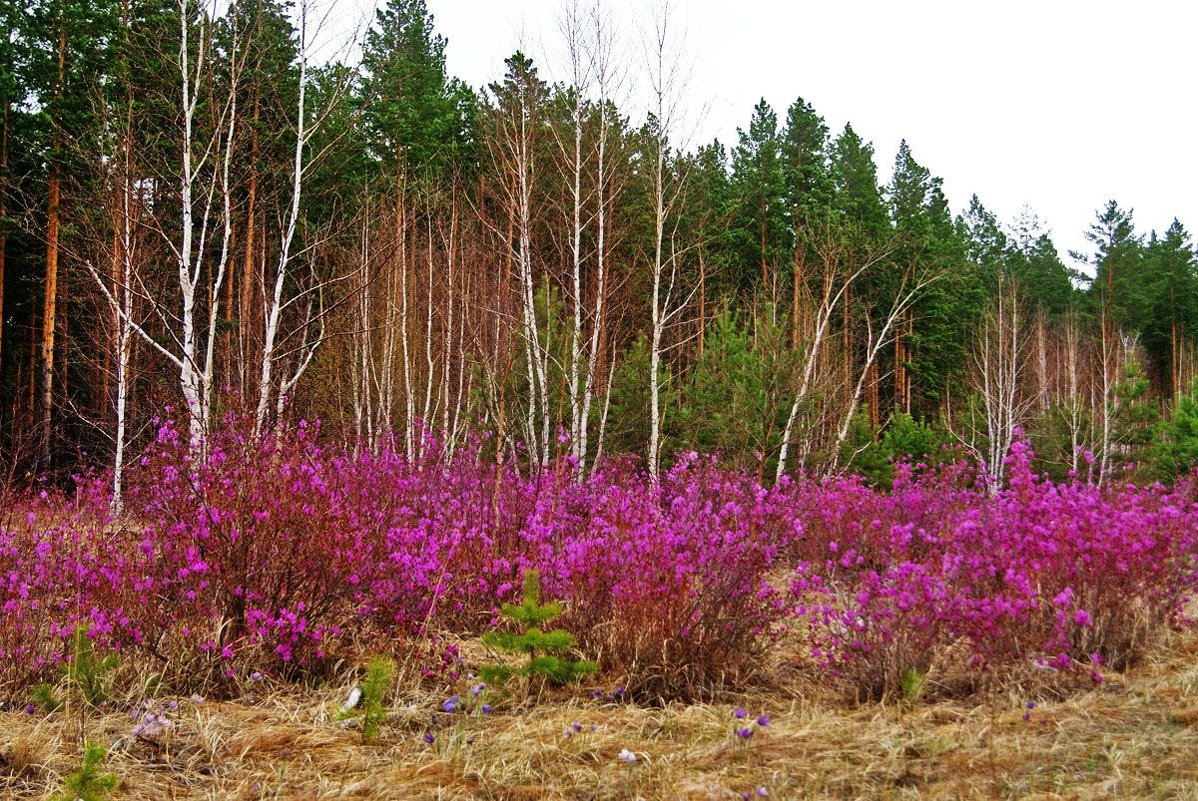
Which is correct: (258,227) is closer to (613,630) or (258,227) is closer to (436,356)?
(436,356)

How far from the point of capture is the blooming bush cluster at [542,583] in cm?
396

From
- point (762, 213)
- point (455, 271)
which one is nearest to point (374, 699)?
point (455, 271)

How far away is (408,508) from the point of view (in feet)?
18.6

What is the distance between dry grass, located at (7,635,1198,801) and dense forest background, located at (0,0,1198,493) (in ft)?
6.71

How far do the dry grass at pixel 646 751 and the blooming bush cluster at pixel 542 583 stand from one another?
32 centimetres

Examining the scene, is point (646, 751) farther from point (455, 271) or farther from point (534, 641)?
point (455, 271)

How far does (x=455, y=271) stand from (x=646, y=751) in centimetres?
1699

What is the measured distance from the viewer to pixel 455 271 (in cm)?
1927

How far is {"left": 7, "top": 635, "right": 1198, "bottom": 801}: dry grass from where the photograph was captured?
2.85 metres

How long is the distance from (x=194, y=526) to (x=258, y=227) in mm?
17696

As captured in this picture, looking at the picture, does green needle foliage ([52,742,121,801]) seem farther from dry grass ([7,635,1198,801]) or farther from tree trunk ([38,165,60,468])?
tree trunk ([38,165,60,468])

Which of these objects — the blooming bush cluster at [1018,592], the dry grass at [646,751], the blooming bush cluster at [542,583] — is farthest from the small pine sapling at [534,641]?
the blooming bush cluster at [1018,592]

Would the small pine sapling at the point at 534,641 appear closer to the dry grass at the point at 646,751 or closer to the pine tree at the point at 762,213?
the dry grass at the point at 646,751

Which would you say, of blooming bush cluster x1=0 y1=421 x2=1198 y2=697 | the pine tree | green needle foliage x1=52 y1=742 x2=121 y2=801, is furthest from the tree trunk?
the pine tree
